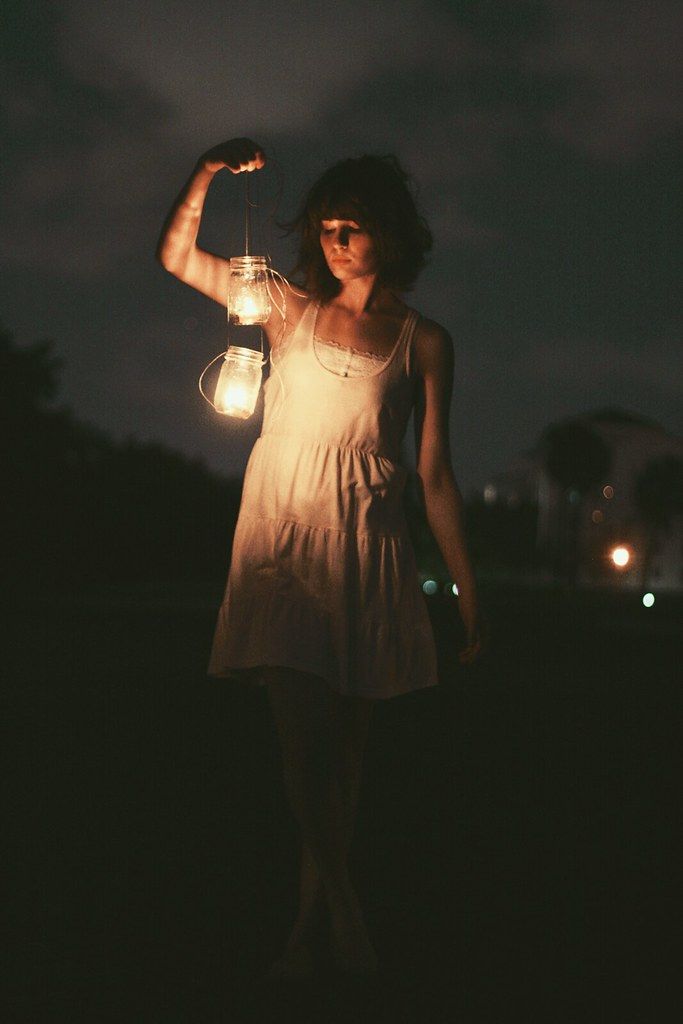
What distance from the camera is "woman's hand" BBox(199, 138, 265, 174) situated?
356cm

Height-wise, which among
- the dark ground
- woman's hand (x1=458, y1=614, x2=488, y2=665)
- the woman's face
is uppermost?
the woman's face

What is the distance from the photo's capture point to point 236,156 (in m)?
3.56

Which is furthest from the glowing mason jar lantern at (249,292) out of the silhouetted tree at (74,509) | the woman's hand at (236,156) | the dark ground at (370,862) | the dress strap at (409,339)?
the silhouetted tree at (74,509)

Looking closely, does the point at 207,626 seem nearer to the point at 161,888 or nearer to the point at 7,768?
the point at 7,768

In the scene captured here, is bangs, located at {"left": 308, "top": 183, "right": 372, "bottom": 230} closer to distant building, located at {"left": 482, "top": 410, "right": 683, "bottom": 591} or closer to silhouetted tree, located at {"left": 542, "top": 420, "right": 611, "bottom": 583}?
silhouetted tree, located at {"left": 542, "top": 420, "right": 611, "bottom": 583}

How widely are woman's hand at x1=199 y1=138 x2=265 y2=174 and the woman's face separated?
0.28 m

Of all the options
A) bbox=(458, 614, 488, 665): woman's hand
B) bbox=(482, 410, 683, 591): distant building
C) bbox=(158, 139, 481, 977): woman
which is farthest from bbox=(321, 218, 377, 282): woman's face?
bbox=(482, 410, 683, 591): distant building

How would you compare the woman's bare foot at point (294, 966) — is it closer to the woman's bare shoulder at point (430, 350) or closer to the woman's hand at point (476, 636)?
the woman's hand at point (476, 636)

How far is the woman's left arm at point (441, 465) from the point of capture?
147 inches

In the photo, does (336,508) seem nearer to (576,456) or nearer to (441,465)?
(441,465)

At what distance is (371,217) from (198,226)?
50 cm

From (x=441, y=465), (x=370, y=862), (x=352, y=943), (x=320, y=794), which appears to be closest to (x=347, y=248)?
(x=441, y=465)

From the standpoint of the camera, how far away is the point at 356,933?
3.66 meters

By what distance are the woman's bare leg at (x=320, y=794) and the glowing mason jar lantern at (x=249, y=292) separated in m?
1.06
